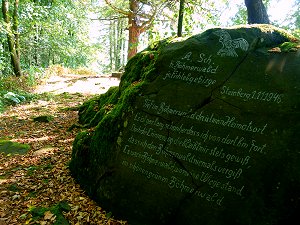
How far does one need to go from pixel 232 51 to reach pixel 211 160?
1744mm

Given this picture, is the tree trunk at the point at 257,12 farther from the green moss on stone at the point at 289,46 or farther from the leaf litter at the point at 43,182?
the leaf litter at the point at 43,182

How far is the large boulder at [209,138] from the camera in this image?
364cm

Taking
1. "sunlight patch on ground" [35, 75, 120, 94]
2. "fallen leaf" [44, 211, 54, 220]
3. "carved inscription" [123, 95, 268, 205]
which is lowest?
"fallen leaf" [44, 211, 54, 220]

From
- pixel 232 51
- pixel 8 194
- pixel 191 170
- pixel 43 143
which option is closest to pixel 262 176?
pixel 191 170

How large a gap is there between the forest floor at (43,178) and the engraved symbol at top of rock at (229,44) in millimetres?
3127

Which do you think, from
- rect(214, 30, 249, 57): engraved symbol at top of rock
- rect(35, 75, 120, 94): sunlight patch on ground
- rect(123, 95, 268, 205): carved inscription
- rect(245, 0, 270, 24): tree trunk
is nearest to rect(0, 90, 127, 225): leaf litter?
rect(123, 95, 268, 205): carved inscription

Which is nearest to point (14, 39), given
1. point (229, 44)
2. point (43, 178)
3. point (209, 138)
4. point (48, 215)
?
point (43, 178)

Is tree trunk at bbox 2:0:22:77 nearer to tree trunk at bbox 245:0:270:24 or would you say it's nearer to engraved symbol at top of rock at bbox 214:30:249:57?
tree trunk at bbox 245:0:270:24

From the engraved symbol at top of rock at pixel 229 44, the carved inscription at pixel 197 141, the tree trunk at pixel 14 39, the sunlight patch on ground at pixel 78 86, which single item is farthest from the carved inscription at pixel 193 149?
the tree trunk at pixel 14 39

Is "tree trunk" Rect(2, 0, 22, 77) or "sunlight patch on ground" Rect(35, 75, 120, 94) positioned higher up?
"tree trunk" Rect(2, 0, 22, 77)

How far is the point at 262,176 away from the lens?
363cm

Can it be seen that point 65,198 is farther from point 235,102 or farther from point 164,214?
point 235,102

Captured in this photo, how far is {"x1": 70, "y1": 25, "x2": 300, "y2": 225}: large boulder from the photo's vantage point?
3.64m

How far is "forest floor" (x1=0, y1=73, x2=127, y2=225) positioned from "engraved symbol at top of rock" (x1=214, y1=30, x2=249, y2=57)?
313 cm
